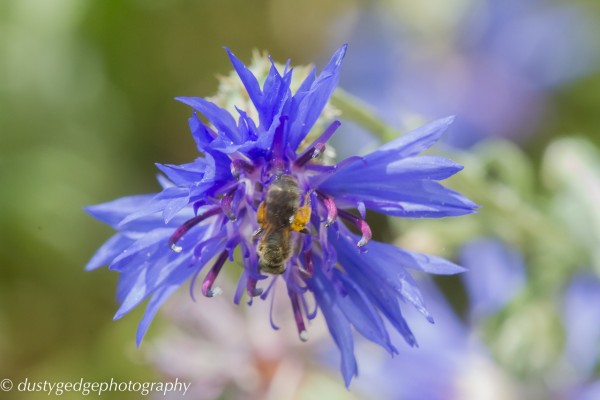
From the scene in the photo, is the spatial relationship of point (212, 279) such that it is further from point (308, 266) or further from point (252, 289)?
point (308, 266)

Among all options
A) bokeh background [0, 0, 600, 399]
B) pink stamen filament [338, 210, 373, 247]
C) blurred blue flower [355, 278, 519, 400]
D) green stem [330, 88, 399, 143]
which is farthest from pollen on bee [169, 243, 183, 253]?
bokeh background [0, 0, 600, 399]

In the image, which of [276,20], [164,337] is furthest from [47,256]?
[276,20]

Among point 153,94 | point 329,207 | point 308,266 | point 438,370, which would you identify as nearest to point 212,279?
point 308,266

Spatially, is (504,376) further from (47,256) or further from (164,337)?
(47,256)

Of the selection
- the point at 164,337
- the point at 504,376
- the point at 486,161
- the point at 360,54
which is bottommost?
the point at 164,337

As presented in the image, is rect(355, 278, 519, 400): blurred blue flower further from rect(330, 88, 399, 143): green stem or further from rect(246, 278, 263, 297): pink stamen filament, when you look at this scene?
rect(246, 278, 263, 297): pink stamen filament

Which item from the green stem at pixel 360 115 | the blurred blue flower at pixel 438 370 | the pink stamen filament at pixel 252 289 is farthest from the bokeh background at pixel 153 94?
the pink stamen filament at pixel 252 289
